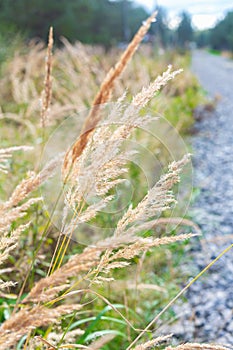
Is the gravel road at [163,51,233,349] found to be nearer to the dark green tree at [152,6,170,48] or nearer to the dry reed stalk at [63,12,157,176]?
the dry reed stalk at [63,12,157,176]

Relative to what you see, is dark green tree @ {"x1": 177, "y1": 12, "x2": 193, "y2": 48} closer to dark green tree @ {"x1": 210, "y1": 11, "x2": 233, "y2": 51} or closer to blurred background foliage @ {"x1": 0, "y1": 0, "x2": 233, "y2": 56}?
dark green tree @ {"x1": 210, "y1": 11, "x2": 233, "y2": 51}

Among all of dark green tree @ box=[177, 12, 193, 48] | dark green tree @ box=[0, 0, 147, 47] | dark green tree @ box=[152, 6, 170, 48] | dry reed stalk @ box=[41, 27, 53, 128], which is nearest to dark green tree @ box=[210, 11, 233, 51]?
dark green tree @ box=[177, 12, 193, 48]

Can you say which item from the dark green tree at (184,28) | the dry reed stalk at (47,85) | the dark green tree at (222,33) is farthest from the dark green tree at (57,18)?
the dark green tree at (184,28)

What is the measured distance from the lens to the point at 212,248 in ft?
7.88

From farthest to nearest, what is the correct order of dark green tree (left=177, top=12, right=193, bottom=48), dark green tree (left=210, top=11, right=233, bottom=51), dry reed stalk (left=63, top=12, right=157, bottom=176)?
dark green tree (left=177, top=12, right=193, bottom=48) < dark green tree (left=210, top=11, right=233, bottom=51) < dry reed stalk (left=63, top=12, right=157, bottom=176)

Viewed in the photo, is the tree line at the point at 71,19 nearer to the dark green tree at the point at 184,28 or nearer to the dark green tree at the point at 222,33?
the dark green tree at the point at 222,33

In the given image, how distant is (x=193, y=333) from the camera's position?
5.65ft

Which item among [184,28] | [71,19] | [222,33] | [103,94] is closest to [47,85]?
Answer: [103,94]

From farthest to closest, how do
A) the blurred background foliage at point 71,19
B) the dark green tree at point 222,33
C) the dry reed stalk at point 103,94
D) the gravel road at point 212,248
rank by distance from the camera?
the dark green tree at point 222,33
the blurred background foliage at point 71,19
the gravel road at point 212,248
the dry reed stalk at point 103,94

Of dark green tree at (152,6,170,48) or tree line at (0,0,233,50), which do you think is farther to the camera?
tree line at (0,0,233,50)

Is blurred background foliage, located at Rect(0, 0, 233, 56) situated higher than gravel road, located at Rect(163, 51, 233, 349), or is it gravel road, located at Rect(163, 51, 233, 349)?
blurred background foliage, located at Rect(0, 0, 233, 56)

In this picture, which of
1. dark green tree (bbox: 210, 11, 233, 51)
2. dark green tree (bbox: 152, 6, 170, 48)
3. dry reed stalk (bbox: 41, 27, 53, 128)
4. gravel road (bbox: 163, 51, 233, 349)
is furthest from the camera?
dark green tree (bbox: 210, 11, 233, 51)

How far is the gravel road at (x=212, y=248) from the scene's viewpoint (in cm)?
173

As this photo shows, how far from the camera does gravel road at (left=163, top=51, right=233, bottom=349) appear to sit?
5.66 ft
